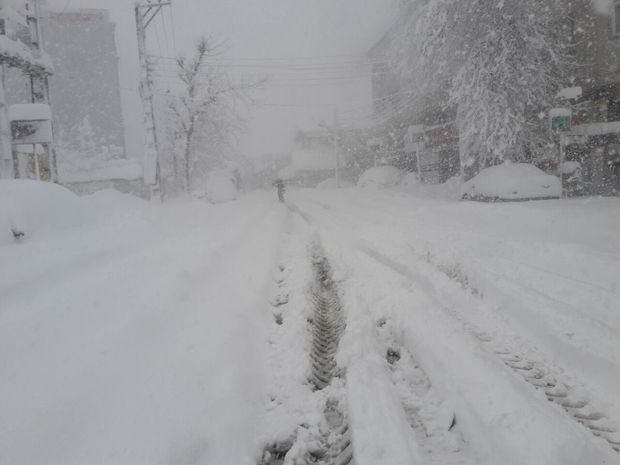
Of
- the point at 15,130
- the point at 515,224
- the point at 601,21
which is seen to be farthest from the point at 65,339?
the point at 601,21

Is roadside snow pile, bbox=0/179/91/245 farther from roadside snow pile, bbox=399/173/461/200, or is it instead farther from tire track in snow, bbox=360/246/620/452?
roadside snow pile, bbox=399/173/461/200

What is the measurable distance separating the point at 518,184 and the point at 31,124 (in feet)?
47.6

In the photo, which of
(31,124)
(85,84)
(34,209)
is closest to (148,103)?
(31,124)

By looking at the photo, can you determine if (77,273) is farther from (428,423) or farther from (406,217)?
(406,217)

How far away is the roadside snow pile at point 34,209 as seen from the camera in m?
5.44

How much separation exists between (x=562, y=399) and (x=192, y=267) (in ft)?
12.7

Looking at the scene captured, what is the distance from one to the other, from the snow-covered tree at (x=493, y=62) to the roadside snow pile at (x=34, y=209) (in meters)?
13.0

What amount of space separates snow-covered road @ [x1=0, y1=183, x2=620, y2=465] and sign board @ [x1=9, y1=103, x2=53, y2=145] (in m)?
6.32

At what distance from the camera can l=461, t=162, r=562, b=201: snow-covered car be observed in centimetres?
1238

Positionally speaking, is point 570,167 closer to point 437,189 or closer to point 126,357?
point 437,189

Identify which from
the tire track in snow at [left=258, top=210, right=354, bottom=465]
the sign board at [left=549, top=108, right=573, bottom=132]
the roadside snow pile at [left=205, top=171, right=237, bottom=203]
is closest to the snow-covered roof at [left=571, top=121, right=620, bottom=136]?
the sign board at [left=549, top=108, right=573, bottom=132]

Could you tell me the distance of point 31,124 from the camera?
10367mm

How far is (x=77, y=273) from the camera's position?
429 centimetres

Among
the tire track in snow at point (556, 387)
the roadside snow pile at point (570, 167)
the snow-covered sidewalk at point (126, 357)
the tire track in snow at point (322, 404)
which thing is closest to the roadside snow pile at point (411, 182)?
the roadside snow pile at point (570, 167)
